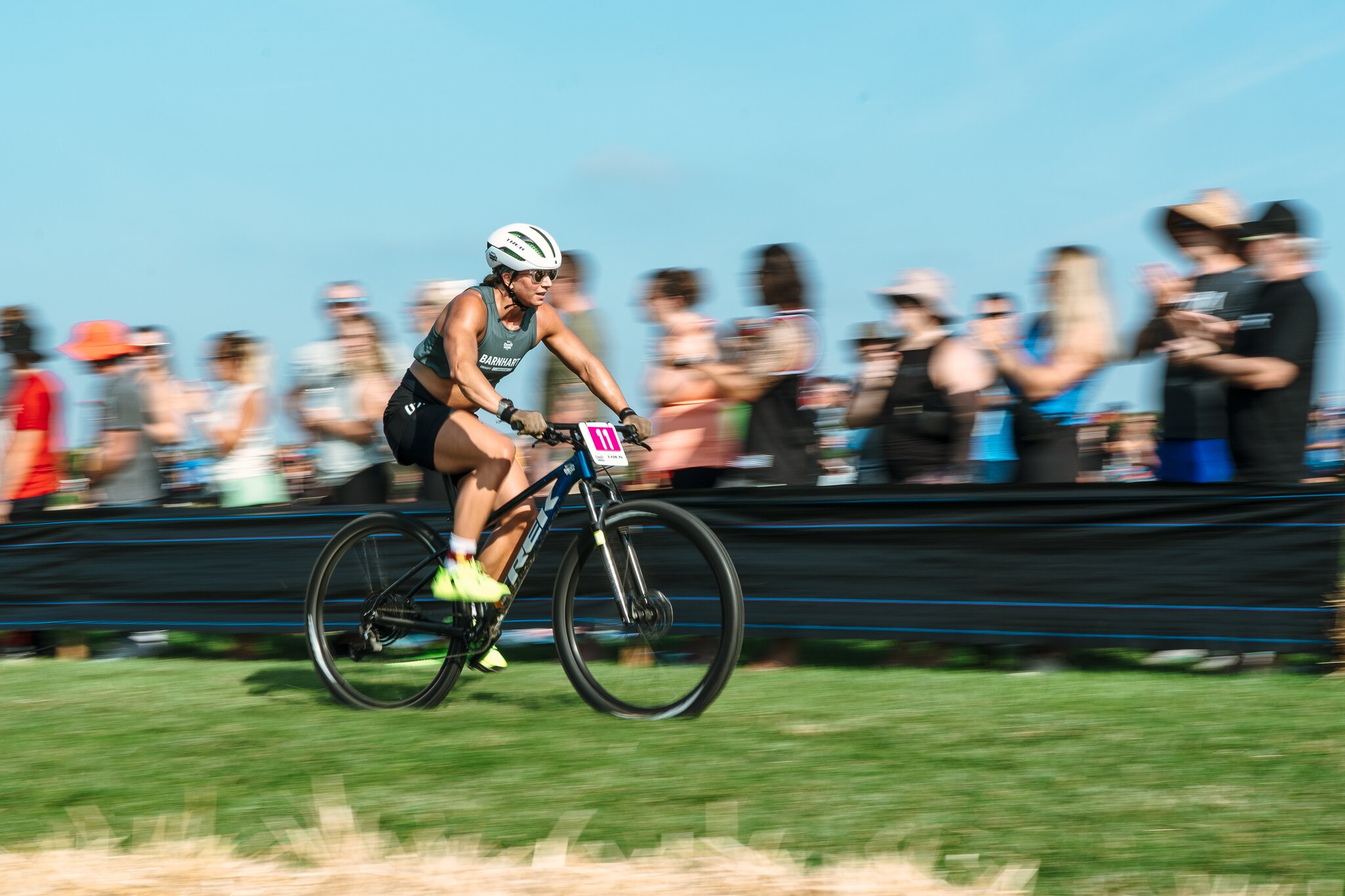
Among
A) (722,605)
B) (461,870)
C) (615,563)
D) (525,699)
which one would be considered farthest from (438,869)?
(525,699)

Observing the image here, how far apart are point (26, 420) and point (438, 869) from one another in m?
6.56

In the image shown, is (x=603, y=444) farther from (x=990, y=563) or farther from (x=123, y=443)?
(x=123, y=443)

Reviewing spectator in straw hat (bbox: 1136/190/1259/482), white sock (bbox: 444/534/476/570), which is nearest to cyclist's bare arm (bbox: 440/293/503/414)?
white sock (bbox: 444/534/476/570)

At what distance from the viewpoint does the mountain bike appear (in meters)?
5.25

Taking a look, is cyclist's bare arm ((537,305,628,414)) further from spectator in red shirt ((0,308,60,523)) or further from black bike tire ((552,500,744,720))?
spectator in red shirt ((0,308,60,523))

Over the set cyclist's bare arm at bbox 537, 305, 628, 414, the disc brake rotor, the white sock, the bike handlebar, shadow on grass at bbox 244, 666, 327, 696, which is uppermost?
cyclist's bare arm at bbox 537, 305, 628, 414

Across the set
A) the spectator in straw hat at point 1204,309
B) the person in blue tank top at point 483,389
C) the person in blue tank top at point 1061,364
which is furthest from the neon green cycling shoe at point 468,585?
the spectator in straw hat at point 1204,309

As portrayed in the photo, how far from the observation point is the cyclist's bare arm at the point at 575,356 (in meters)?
5.89

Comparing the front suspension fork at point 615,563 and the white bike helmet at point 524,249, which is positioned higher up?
the white bike helmet at point 524,249

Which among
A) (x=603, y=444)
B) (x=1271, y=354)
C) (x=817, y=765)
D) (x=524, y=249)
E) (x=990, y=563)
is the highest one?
(x=524, y=249)

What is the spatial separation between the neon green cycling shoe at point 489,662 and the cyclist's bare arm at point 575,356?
3.66 feet

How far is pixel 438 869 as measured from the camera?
3436 mm

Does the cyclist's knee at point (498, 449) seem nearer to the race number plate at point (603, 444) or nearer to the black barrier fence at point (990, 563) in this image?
the race number plate at point (603, 444)

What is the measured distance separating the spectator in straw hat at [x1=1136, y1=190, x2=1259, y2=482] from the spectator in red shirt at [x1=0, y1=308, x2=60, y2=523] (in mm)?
6455
